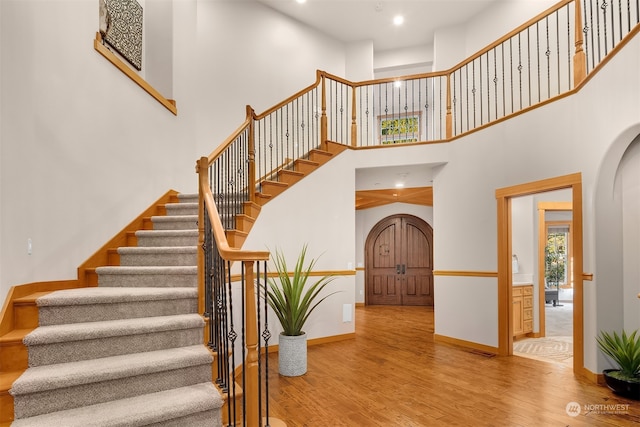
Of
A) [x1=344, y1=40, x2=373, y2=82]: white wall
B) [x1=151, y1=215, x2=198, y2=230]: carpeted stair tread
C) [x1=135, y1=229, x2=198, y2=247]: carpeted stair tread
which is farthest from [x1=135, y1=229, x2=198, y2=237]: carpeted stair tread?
[x1=344, y1=40, x2=373, y2=82]: white wall

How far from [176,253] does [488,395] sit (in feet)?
10.3

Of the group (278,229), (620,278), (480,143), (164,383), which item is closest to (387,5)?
(480,143)

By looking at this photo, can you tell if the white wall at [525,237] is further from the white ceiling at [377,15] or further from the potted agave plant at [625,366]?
the white ceiling at [377,15]

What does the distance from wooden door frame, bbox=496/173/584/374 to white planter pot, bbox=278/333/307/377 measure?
101 inches

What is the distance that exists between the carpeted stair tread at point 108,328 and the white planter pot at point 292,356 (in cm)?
151

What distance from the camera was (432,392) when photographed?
345 centimetres

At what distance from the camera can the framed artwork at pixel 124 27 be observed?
165 inches

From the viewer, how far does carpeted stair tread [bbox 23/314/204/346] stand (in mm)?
2182

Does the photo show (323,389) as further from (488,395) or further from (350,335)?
(350,335)

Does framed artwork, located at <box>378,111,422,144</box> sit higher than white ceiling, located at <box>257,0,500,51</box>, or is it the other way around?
white ceiling, located at <box>257,0,500,51</box>

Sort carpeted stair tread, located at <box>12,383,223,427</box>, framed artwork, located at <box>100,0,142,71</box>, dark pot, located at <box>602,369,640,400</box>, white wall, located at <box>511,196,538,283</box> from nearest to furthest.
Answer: carpeted stair tread, located at <box>12,383,223,427</box> < dark pot, located at <box>602,369,640,400</box> < framed artwork, located at <box>100,0,142,71</box> < white wall, located at <box>511,196,538,283</box>

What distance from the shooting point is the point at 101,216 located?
3479 mm

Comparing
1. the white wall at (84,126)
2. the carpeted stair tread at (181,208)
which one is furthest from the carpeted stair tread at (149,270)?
the carpeted stair tread at (181,208)

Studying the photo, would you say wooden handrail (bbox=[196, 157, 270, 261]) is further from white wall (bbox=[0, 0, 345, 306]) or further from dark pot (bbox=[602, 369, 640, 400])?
dark pot (bbox=[602, 369, 640, 400])
